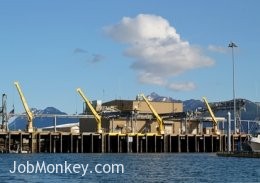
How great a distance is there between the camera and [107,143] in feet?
526

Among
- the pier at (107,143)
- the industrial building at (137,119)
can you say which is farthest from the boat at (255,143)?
the industrial building at (137,119)

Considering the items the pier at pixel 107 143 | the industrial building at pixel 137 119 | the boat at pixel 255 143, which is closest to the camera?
the boat at pixel 255 143

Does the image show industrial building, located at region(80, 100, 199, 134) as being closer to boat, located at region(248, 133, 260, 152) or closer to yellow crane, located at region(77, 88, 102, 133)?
yellow crane, located at region(77, 88, 102, 133)

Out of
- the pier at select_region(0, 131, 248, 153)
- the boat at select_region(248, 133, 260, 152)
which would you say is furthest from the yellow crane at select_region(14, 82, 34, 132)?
the boat at select_region(248, 133, 260, 152)

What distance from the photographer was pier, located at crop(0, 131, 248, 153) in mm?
154625

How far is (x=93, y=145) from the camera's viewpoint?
16112cm

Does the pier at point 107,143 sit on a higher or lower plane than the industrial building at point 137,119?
lower

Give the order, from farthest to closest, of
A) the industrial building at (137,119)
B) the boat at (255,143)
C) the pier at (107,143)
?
the industrial building at (137,119) < the pier at (107,143) < the boat at (255,143)

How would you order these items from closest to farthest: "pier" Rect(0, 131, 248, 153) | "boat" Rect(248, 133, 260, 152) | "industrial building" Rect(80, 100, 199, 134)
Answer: "boat" Rect(248, 133, 260, 152) < "pier" Rect(0, 131, 248, 153) < "industrial building" Rect(80, 100, 199, 134)

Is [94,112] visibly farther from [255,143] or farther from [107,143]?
[255,143]

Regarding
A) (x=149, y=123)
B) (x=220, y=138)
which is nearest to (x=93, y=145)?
(x=149, y=123)

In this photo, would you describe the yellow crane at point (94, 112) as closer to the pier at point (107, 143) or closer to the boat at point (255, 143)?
the pier at point (107, 143)

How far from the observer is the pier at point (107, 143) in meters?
155

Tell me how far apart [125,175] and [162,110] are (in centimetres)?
11732
